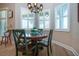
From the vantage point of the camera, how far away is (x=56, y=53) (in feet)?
4.09

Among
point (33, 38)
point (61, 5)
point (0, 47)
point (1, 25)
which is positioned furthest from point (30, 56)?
point (61, 5)

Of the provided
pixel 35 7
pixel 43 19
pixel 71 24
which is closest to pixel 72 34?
pixel 71 24

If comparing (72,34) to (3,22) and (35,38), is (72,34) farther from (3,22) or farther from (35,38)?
(3,22)

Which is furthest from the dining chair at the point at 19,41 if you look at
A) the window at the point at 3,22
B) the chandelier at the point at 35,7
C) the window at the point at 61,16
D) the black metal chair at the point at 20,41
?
the window at the point at 61,16

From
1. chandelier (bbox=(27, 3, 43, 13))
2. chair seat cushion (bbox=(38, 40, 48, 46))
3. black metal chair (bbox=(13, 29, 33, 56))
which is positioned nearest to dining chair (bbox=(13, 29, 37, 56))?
black metal chair (bbox=(13, 29, 33, 56))

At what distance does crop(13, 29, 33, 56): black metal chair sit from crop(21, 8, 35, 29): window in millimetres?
66

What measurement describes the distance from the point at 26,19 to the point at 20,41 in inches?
9.0

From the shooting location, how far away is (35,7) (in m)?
1.23

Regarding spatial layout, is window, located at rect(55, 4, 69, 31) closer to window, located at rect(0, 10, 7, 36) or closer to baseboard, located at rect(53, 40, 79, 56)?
baseboard, located at rect(53, 40, 79, 56)

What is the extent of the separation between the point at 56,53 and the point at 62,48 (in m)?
0.08

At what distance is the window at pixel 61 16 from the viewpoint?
1.23m

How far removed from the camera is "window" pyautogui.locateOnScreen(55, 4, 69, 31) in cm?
123

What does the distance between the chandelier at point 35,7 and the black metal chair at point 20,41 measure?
0.77 feet

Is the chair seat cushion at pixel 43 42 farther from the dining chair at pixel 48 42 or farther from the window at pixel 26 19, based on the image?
the window at pixel 26 19
